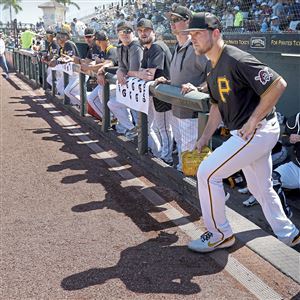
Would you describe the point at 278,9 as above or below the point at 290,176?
above

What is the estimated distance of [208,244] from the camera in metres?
3.64

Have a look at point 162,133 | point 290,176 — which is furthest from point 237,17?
point 290,176

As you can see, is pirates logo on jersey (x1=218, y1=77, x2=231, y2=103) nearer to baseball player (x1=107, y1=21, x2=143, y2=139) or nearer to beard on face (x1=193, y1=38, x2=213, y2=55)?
beard on face (x1=193, y1=38, x2=213, y2=55)

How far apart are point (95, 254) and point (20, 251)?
0.63 meters

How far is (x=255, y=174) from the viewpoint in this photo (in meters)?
3.55

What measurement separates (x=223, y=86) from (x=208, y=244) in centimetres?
129

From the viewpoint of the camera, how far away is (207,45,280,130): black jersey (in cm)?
309

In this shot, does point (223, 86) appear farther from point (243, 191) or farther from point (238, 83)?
point (243, 191)

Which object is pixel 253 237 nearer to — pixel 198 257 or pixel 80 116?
pixel 198 257

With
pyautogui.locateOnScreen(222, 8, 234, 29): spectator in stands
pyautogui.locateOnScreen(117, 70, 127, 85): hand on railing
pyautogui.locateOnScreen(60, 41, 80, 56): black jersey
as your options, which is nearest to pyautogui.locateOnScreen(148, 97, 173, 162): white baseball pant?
pyautogui.locateOnScreen(117, 70, 127, 85): hand on railing

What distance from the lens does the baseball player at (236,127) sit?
3.14 m

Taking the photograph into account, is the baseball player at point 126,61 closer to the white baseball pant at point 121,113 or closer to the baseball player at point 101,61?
the white baseball pant at point 121,113

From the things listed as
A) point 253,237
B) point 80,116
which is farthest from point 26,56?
point 253,237

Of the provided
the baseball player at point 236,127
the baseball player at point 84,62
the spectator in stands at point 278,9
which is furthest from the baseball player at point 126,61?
the spectator in stands at point 278,9
